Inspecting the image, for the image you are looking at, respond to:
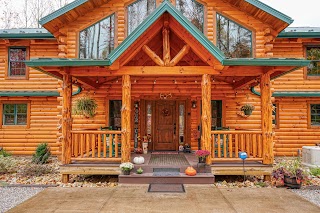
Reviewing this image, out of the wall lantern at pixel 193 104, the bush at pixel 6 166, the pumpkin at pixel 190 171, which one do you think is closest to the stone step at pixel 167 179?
the pumpkin at pixel 190 171

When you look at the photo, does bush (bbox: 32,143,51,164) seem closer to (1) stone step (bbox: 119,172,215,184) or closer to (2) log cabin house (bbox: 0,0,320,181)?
(2) log cabin house (bbox: 0,0,320,181)

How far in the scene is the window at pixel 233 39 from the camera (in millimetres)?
10070

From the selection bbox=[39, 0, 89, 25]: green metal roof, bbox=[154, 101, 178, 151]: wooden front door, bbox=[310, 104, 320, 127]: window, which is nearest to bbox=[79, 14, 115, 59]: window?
bbox=[39, 0, 89, 25]: green metal roof

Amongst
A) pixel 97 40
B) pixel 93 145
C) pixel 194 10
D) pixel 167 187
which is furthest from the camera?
pixel 194 10

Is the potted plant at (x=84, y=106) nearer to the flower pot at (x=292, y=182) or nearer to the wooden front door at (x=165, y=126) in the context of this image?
the wooden front door at (x=165, y=126)

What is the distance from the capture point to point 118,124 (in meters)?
10.7

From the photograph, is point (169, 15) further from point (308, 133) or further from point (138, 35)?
point (308, 133)

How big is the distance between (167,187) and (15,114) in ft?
30.6

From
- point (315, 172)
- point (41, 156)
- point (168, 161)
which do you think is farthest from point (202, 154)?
point (41, 156)

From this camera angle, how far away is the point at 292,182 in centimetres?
673

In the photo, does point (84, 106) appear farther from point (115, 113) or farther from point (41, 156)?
point (41, 156)

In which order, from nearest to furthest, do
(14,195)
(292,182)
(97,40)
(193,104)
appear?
(14,195) → (292,182) → (97,40) → (193,104)

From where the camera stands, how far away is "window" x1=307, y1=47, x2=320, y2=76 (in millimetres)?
11633

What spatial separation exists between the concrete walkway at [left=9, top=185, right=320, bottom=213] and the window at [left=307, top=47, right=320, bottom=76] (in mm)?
7590
